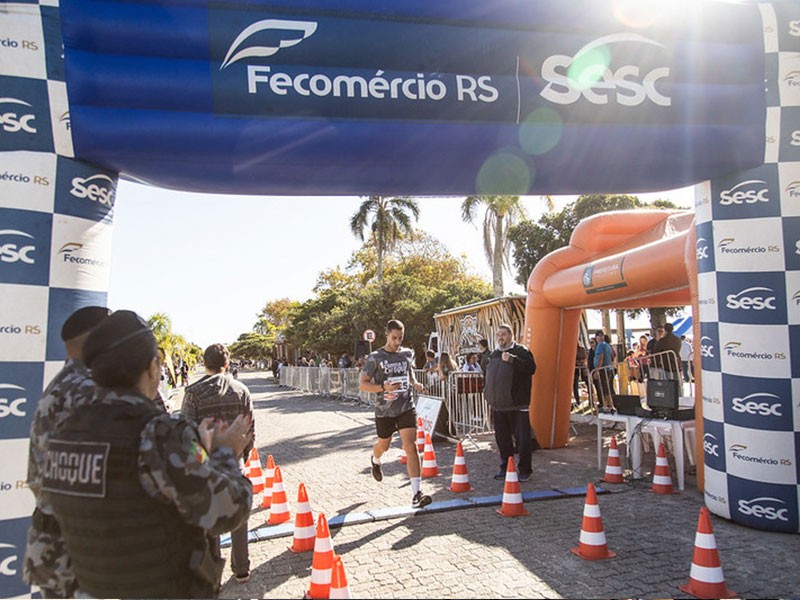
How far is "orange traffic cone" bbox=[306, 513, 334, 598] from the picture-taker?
374 centimetres

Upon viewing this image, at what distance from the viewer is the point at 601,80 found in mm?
5008

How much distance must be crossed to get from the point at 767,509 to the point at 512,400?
3023 mm

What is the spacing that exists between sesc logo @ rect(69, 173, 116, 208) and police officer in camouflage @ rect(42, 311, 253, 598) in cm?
251

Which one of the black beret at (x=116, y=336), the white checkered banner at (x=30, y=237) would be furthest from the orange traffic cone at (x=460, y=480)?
the black beret at (x=116, y=336)

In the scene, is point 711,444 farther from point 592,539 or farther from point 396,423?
point 396,423

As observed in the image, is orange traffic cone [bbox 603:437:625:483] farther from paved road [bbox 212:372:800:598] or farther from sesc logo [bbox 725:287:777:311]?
sesc logo [bbox 725:287:777:311]

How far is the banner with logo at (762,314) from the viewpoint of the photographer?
5062 millimetres

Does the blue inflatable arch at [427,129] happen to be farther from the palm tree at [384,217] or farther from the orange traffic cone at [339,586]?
the palm tree at [384,217]

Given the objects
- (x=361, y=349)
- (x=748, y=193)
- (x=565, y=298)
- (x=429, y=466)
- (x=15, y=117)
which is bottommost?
(x=429, y=466)

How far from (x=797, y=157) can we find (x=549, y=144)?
2.38m

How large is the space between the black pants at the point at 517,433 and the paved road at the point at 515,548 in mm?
276

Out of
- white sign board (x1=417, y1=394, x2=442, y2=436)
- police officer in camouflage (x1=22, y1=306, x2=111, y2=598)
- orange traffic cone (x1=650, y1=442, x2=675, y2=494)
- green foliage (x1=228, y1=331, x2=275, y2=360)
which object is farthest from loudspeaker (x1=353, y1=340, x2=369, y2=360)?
green foliage (x1=228, y1=331, x2=275, y2=360)

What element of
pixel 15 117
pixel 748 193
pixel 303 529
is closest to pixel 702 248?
pixel 748 193

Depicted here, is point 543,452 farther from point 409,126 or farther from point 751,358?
point 409,126
